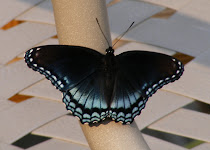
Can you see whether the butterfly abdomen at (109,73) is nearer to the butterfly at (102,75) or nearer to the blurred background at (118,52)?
the butterfly at (102,75)

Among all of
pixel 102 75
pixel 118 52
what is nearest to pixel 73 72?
pixel 102 75

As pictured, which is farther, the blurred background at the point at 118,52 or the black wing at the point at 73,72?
the blurred background at the point at 118,52

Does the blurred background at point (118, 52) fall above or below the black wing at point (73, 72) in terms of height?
below

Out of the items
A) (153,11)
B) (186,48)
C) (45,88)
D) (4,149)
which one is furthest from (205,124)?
(4,149)

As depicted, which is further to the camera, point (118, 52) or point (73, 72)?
point (118, 52)

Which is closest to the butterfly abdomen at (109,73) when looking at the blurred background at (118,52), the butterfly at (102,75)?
the butterfly at (102,75)

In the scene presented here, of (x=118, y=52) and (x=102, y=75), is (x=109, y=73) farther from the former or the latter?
(x=118, y=52)

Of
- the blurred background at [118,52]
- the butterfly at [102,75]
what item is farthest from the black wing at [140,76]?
the blurred background at [118,52]

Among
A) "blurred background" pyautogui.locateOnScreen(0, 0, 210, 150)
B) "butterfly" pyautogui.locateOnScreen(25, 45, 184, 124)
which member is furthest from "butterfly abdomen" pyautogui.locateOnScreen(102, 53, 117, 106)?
"blurred background" pyautogui.locateOnScreen(0, 0, 210, 150)
